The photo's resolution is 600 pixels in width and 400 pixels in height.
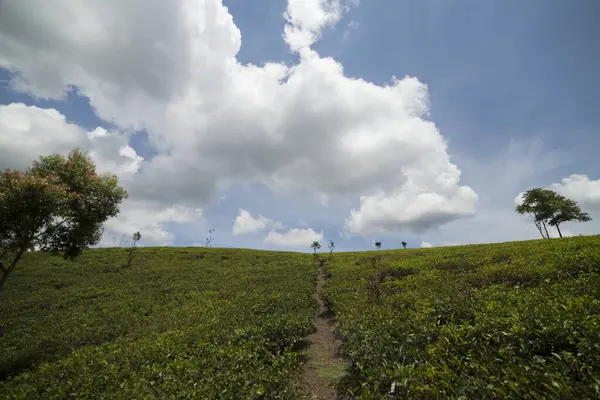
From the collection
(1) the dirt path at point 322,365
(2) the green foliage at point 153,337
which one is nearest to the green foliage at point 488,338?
(1) the dirt path at point 322,365

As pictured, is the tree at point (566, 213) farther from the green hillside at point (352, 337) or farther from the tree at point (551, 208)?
the green hillside at point (352, 337)

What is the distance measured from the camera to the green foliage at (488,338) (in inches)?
224

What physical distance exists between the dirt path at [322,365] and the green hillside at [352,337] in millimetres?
476

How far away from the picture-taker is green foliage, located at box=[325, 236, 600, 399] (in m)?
5.69

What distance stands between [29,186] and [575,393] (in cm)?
2622

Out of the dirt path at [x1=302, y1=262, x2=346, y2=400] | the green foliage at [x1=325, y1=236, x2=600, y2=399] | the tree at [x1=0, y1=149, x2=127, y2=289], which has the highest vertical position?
the tree at [x1=0, y1=149, x2=127, y2=289]

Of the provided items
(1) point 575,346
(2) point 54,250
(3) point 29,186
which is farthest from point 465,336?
→ (2) point 54,250

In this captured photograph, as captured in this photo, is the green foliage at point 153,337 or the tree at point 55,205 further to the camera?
the tree at point 55,205

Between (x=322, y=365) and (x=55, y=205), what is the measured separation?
795 inches

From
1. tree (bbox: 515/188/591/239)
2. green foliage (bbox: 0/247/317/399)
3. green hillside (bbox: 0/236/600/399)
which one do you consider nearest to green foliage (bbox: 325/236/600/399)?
green hillside (bbox: 0/236/600/399)

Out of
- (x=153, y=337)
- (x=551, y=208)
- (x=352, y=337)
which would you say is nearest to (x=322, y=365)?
(x=352, y=337)

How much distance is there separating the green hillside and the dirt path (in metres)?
0.48

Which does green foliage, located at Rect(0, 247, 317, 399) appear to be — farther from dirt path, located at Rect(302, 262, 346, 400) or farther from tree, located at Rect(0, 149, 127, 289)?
tree, located at Rect(0, 149, 127, 289)

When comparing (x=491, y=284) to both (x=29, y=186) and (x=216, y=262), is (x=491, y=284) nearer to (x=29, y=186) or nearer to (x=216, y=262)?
(x=29, y=186)
